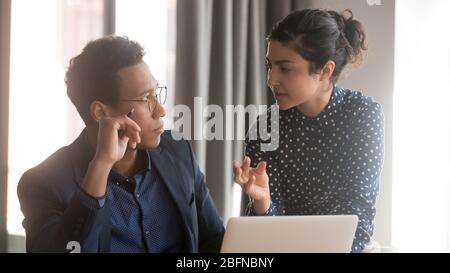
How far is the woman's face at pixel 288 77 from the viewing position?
1.34 m

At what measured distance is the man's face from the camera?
1199 mm

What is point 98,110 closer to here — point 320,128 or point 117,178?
point 117,178

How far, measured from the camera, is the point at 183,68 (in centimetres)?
131

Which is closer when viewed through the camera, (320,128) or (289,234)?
(289,234)

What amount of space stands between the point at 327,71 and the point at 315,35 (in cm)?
9

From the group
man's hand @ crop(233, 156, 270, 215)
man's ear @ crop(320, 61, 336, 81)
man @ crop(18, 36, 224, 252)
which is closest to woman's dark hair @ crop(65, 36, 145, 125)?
man @ crop(18, 36, 224, 252)

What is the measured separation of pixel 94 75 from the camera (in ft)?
3.88

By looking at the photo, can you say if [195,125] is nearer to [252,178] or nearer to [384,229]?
[252,178]

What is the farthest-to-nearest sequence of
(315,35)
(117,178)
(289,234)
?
(315,35)
(117,178)
(289,234)

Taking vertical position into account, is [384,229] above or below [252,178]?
below

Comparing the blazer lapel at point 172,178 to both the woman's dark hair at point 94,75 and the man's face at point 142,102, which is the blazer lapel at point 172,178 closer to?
the man's face at point 142,102

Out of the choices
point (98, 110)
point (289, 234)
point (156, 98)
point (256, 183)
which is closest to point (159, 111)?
point (156, 98)

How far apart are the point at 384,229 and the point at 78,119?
0.78 meters
